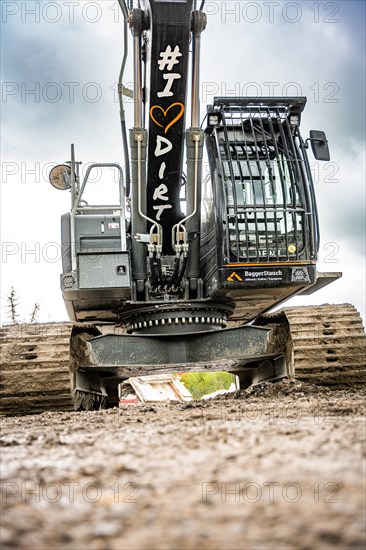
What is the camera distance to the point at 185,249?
5.82m

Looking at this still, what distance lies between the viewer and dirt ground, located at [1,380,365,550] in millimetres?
1255

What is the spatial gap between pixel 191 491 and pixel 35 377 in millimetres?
4129

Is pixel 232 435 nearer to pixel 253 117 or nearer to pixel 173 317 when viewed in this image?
pixel 173 317

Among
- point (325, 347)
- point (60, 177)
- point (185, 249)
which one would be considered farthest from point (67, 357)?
point (325, 347)

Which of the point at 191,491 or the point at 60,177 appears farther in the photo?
the point at 60,177

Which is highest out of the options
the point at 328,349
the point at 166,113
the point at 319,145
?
the point at 166,113

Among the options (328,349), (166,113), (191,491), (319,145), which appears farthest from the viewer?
(319,145)

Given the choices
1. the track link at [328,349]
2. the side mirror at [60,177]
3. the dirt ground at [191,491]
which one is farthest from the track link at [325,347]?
the dirt ground at [191,491]

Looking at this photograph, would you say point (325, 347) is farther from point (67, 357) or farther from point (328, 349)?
point (67, 357)

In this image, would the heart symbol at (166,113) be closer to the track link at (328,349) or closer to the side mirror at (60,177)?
the side mirror at (60,177)

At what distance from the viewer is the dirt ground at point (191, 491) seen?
1.25 meters

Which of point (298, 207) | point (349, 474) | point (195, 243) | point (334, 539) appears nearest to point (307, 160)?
point (298, 207)

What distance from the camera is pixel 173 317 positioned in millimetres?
6051

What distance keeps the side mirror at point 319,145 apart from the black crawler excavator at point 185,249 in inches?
0.4
